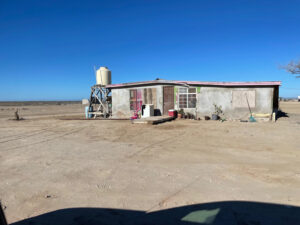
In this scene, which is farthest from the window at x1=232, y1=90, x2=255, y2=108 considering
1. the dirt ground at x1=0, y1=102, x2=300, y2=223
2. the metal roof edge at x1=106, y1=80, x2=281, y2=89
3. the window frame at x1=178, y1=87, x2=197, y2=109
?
the dirt ground at x1=0, y1=102, x2=300, y2=223

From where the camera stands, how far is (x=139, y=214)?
2.68 meters

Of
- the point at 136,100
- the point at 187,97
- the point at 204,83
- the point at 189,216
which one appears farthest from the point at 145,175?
the point at 136,100

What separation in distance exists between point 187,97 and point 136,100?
162 inches

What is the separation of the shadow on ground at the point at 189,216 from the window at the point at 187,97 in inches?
454

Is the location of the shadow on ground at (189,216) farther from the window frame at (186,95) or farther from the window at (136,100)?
the window at (136,100)

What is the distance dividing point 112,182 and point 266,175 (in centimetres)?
306

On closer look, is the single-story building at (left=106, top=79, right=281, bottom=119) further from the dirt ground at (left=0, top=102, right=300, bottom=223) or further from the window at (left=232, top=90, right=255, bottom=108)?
the dirt ground at (left=0, top=102, right=300, bottom=223)

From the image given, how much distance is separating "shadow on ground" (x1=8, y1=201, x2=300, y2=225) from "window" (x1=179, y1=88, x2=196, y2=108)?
11527 millimetres

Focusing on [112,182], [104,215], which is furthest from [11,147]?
[104,215]

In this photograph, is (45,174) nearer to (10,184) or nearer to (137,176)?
(10,184)

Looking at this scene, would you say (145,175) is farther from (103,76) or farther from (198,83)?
(103,76)

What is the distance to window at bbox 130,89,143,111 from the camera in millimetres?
15625

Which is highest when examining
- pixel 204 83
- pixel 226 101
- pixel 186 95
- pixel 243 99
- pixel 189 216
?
pixel 204 83

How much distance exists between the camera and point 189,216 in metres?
2.61
